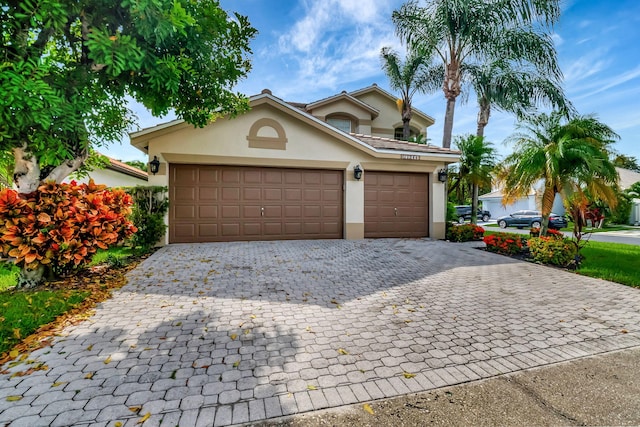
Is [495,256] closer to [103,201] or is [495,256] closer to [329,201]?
[329,201]

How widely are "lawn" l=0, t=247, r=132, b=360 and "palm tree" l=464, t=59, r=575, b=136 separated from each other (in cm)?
1836

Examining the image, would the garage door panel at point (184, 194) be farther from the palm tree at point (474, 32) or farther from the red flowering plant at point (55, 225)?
the palm tree at point (474, 32)

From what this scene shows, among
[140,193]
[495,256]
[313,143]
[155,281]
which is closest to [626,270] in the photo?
[495,256]

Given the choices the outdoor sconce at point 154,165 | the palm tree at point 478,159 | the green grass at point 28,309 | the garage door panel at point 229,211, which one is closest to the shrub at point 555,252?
the palm tree at point 478,159

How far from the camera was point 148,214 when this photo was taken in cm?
864

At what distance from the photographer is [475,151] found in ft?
46.9

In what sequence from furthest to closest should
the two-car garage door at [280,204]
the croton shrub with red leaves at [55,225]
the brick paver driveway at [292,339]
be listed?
the two-car garage door at [280,204] < the croton shrub with red leaves at [55,225] < the brick paver driveway at [292,339]

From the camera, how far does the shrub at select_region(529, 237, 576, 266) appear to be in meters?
7.67

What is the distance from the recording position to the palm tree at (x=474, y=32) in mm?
13031

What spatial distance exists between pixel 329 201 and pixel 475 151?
8.55 m

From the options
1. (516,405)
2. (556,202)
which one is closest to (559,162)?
(516,405)

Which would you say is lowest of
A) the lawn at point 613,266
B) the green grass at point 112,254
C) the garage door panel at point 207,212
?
the lawn at point 613,266

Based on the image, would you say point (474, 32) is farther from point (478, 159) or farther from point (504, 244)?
point (504, 244)

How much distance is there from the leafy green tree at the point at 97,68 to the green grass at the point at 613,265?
30.5 ft
